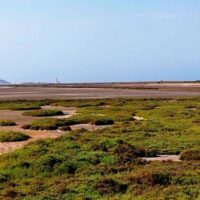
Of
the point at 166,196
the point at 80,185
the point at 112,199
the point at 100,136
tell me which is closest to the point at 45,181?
the point at 80,185

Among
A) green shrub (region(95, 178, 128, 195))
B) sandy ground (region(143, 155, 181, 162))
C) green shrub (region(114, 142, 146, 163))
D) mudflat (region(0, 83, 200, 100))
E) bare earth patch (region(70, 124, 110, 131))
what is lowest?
mudflat (region(0, 83, 200, 100))

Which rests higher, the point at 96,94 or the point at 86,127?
the point at 86,127

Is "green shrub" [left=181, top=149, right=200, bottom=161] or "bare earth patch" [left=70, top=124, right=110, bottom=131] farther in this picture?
"bare earth patch" [left=70, top=124, right=110, bottom=131]

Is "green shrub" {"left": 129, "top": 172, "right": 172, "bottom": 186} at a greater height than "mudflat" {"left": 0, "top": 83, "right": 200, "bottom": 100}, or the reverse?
"green shrub" {"left": 129, "top": 172, "right": 172, "bottom": 186}

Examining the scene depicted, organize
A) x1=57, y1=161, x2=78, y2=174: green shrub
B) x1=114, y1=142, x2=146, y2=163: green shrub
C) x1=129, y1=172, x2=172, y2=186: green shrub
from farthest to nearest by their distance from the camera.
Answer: x1=114, y1=142, x2=146, y2=163: green shrub → x1=57, y1=161, x2=78, y2=174: green shrub → x1=129, y1=172, x2=172, y2=186: green shrub

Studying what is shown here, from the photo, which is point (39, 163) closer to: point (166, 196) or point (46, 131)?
point (166, 196)

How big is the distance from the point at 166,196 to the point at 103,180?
2.41 meters

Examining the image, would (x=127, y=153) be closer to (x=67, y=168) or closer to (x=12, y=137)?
(x=67, y=168)

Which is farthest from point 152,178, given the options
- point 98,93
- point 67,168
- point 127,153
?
point 98,93

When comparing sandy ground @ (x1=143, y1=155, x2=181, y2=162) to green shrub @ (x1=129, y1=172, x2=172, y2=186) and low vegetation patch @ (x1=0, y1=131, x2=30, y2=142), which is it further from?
low vegetation patch @ (x1=0, y1=131, x2=30, y2=142)

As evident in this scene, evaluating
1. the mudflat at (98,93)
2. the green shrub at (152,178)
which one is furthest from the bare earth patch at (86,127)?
the mudflat at (98,93)

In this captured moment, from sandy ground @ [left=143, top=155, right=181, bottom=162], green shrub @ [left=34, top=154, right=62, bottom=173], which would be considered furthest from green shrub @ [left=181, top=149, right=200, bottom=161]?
green shrub @ [left=34, top=154, right=62, bottom=173]

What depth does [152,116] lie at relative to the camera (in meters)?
44.8

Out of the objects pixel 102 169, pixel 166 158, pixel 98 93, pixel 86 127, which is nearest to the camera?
pixel 102 169
